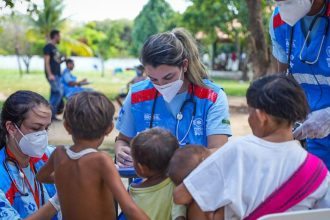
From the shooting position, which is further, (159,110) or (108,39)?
(108,39)

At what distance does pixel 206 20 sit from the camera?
29844mm

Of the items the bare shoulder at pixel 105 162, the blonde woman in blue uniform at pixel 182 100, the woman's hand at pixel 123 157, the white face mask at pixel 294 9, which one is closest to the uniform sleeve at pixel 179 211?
the bare shoulder at pixel 105 162

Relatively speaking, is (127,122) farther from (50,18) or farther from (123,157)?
(50,18)

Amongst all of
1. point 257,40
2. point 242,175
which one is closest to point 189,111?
point 242,175

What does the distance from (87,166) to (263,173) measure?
74cm

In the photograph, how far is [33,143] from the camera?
2.74 m

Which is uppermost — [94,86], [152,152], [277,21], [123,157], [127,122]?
[277,21]

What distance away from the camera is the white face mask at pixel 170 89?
302 centimetres

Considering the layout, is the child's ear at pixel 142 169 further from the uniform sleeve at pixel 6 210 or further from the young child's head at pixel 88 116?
the uniform sleeve at pixel 6 210

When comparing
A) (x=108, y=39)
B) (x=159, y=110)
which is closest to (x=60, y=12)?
(x=108, y=39)

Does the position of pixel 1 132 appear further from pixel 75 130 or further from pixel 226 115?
pixel 226 115

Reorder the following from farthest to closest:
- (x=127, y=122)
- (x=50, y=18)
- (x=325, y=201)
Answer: (x=50, y=18) < (x=127, y=122) < (x=325, y=201)

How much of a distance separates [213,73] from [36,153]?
1423 inches

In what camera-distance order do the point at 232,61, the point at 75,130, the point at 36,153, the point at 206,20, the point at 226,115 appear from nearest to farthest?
the point at 75,130, the point at 36,153, the point at 226,115, the point at 206,20, the point at 232,61
